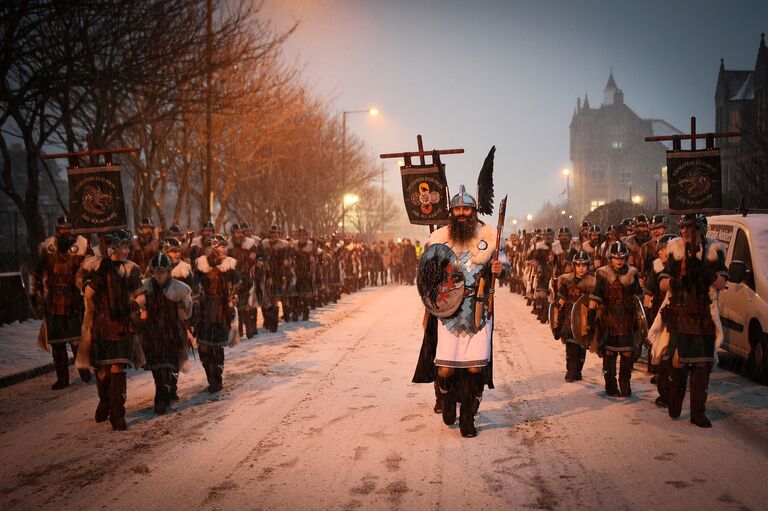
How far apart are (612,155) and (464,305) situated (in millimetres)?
124242

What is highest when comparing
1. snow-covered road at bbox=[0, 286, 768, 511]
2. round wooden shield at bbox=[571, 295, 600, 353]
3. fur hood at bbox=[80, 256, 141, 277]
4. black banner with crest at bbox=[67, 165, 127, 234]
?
black banner with crest at bbox=[67, 165, 127, 234]

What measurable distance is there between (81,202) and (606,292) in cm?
607

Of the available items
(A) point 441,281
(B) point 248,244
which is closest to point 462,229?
(A) point 441,281

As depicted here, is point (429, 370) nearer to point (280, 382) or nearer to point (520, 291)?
point (280, 382)

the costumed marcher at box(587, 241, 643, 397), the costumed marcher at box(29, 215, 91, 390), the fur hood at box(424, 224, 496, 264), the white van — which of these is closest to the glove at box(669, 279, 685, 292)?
the costumed marcher at box(587, 241, 643, 397)

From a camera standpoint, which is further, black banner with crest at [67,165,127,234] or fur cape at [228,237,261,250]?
fur cape at [228,237,261,250]

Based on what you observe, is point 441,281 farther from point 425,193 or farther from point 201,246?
point 201,246

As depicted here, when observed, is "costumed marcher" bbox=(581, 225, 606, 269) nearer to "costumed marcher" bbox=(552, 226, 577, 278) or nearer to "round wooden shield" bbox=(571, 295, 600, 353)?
"costumed marcher" bbox=(552, 226, 577, 278)

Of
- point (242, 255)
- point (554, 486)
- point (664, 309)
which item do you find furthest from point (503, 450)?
point (242, 255)

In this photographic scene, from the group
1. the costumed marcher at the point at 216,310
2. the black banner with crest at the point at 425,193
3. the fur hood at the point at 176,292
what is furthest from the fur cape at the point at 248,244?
the fur hood at the point at 176,292

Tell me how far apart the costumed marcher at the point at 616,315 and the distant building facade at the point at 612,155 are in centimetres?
10249

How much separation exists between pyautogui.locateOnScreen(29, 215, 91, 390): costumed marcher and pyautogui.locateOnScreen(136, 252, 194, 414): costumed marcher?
2.29 meters

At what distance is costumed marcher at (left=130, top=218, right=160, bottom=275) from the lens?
1250cm

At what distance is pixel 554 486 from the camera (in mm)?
5711
